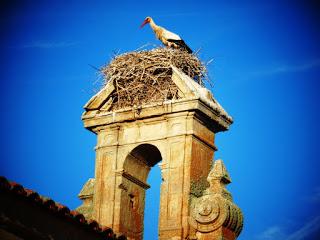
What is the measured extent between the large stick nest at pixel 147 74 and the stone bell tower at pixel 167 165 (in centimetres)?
20

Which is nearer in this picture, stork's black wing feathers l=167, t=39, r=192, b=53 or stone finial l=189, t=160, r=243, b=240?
stone finial l=189, t=160, r=243, b=240

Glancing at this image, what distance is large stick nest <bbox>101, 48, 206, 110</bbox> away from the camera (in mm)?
22047

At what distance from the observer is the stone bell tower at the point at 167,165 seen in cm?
2058

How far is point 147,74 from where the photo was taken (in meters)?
22.2

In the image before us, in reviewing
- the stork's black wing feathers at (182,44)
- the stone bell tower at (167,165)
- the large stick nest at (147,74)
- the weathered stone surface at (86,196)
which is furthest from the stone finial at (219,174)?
the stork's black wing feathers at (182,44)

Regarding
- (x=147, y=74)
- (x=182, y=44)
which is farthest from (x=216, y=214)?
(x=182, y=44)

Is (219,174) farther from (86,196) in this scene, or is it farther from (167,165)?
(86,196)

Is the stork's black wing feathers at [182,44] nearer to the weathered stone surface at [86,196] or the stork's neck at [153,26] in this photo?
the stork's neck at [153,26]

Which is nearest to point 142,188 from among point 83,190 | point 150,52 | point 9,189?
point 83,190

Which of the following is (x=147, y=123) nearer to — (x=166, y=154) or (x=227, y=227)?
(x=166, y=154)

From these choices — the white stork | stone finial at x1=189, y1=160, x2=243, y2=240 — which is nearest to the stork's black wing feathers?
the white stork

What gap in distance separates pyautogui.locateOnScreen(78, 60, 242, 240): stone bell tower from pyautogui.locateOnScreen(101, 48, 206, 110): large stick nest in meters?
0.20

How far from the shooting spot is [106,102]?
73.5 ft

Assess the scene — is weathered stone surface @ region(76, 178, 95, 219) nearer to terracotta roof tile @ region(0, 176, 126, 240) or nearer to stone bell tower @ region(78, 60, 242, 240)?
stone bell tower @ region(78, 60, 242, 240)
